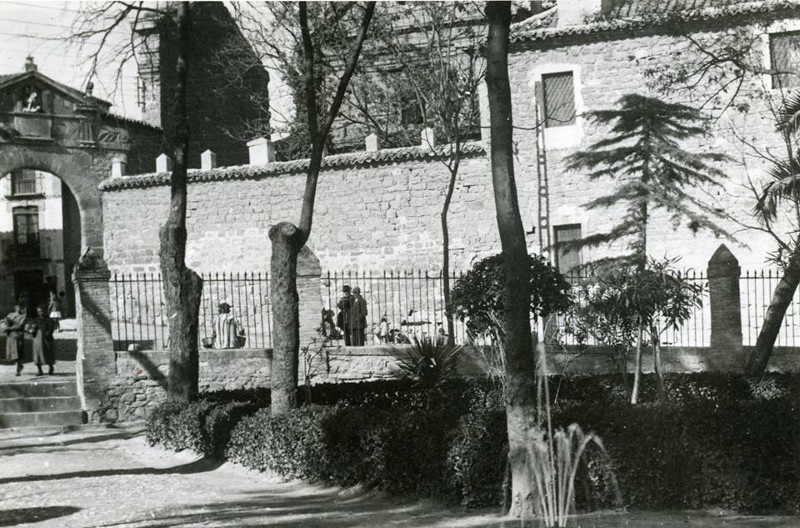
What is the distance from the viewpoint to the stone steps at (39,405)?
1564cm

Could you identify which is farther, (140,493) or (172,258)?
(172,258)

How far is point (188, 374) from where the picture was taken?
14.4 meters

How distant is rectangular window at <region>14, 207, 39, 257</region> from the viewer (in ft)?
139

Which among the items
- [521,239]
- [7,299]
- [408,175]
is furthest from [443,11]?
[7,299]

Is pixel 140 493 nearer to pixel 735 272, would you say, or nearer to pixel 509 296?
pixel 509 296

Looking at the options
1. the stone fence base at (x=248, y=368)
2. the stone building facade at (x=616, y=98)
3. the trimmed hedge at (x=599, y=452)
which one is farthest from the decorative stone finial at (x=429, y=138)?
the trimmed hedge at (x=599, y=452)

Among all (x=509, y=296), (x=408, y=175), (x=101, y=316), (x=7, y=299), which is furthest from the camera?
(x=7, y=299)

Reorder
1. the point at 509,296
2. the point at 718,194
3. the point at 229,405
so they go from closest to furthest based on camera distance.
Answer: the point at 509,296 < the point at 229,405 < the point at 718,194

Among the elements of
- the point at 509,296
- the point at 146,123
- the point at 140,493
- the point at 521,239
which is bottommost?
the point at 140,493

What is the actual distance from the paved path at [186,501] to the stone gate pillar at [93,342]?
2501 millimetres

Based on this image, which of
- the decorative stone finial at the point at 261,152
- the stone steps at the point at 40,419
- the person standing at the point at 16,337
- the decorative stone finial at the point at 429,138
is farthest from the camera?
the decorative stone finial at the point at 261,152

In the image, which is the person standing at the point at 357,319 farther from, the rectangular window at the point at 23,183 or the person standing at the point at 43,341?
the rectangular window at the point at 23,183

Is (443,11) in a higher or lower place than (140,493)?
higher

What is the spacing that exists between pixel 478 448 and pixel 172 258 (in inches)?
287
